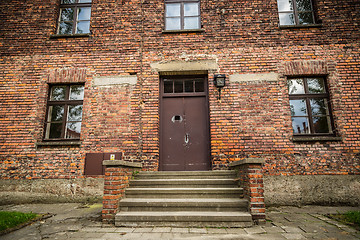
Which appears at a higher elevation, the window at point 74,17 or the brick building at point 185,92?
the window at point 74,17

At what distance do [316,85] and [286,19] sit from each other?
84.3 inches

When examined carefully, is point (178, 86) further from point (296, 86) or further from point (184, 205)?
point (184, 205)

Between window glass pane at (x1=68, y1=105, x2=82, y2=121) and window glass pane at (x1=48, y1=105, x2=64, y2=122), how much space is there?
233mm

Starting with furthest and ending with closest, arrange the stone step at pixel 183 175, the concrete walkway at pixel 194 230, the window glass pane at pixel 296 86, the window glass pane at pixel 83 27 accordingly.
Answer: the window glass pane at pixel 83 27, the window glass pane at pixel 296 86, the stone step at pixel 183 175, the concrete walkway at pixel 194 230

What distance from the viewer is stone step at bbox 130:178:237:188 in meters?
4.06

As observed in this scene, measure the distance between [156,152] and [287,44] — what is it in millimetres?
4600

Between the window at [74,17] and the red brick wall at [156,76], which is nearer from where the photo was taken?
the red brick wall at [156,76]

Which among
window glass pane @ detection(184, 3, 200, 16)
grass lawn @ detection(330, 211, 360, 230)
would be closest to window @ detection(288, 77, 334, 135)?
grass lawn @ detection(330, 211, 360, 230)

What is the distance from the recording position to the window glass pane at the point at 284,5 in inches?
234

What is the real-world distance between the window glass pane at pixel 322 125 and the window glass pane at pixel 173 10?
4943mm

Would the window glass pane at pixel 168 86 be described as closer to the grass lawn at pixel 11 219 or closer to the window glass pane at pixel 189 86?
the window glass pane at pixel 189 86

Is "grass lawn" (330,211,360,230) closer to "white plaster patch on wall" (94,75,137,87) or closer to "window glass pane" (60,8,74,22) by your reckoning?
"white plaster patch on wall" (94,75,137,87)

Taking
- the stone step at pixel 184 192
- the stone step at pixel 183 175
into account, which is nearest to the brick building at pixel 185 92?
the stone step at pixel 183 175

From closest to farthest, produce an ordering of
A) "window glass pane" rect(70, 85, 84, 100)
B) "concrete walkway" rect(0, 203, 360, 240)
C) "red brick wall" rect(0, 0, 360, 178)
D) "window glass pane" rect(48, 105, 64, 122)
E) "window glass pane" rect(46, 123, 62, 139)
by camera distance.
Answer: "concrete walkway" rect(0, 203, 360, 240), "red brick wall" rect(0, 0, 360, 178), "window glass pane" rect(46, 123, 62, 139), "window glass pane" rect(48, 105, 64, 122), "window glass pane" rect(70, 85, 84, 100)
